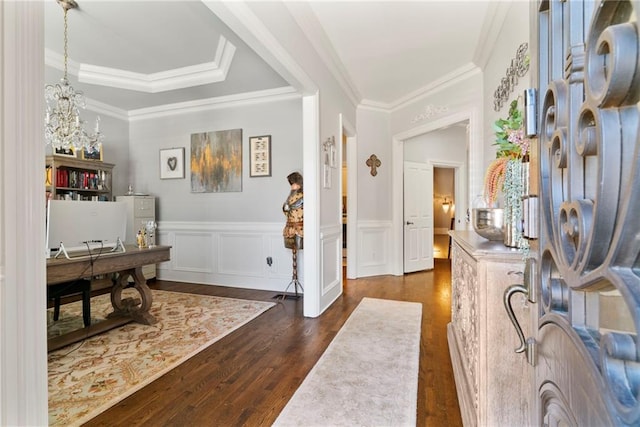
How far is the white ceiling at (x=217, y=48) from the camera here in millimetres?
2842

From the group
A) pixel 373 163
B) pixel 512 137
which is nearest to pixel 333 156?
pixel 373 163

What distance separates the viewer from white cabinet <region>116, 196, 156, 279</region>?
4703 mm

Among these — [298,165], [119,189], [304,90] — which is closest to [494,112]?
[304,90]

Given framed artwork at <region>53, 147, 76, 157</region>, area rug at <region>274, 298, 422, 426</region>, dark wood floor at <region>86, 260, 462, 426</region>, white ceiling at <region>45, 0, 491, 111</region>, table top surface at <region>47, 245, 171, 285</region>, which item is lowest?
dark wood floor at <region>86, 260, 462, 426</region>

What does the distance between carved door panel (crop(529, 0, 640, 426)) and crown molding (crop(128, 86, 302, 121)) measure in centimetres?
411

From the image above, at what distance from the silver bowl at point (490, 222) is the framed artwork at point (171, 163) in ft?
14.8

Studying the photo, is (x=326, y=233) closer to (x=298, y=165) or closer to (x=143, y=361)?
(x=298, y=165)

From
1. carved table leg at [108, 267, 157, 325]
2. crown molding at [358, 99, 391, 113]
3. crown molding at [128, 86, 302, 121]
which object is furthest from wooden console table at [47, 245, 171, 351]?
crown molding at [358, 99, 391, 113]

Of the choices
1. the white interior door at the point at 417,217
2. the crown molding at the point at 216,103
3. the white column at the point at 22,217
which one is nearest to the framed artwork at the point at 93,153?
the crown molding at the point at 216,103

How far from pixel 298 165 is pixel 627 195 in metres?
4.12

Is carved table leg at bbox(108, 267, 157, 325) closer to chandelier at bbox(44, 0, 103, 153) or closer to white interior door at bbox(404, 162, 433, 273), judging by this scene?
chandelier at bbox(44, 0, 103, 153)

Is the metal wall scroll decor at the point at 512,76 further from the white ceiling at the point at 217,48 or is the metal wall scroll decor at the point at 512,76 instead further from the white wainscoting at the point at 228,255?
the white wainscoting at the point at 228,255

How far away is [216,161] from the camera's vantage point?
4738 millimetres

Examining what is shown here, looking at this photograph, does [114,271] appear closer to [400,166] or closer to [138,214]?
[138,214]
